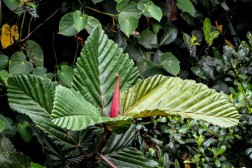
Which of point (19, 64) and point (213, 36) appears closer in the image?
point (19, 64)

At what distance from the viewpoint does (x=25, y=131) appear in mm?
1803

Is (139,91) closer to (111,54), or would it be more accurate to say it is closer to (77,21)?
(111,54)

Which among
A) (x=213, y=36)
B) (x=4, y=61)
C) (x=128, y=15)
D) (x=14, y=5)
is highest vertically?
(x=14, y=5)

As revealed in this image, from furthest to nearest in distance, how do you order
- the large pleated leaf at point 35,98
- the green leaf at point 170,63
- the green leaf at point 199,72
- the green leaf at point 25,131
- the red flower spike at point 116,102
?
the green leaf at point 199,72
the green leaf at point 170,63
the green leaf at point 25,131
the large pleated leaf at point 35,98
the red flower spike at point 116,102

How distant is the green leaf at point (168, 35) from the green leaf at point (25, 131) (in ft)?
2.86

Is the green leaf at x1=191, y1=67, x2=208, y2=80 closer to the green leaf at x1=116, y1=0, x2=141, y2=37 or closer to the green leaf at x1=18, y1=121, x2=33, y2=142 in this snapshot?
the green leaf at x1=116, y1=0, x2=141, y2=37

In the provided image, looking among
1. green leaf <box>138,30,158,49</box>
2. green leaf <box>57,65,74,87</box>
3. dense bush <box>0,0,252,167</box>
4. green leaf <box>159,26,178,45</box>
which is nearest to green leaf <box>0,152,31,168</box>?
dense bush <box>0,0,252,167</box>

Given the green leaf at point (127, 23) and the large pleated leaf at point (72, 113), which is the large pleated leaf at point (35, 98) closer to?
the large pleated leaf at point (72, 113)

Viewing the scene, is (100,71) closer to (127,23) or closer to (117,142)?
(117,142)

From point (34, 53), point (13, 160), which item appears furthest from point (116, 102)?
point (34, 53)

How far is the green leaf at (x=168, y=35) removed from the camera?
2.35 m

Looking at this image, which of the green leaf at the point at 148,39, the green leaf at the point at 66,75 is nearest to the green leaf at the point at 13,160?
the green leaf at the point at 66,75

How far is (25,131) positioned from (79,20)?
0.52m

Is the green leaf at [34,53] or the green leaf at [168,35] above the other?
the green leaf at [34,53]
